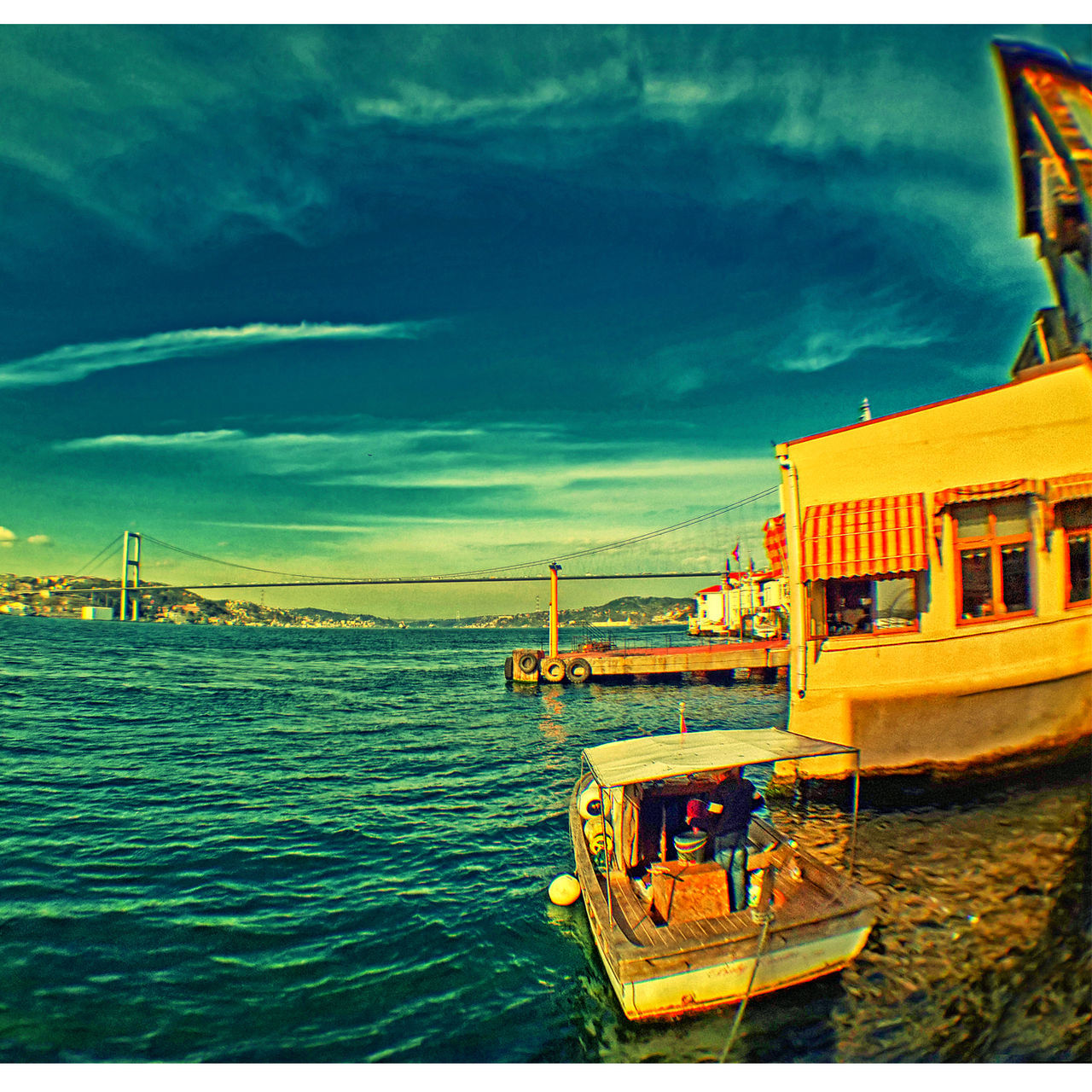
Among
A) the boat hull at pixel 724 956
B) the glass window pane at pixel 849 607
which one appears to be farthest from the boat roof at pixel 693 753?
the glass window pane at pixel 849 607

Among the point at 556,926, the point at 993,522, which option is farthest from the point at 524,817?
the point at 993,522

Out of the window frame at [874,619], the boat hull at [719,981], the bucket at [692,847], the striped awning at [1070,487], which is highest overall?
the striped awning at [1070,487]

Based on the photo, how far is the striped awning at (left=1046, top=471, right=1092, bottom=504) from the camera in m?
9.41

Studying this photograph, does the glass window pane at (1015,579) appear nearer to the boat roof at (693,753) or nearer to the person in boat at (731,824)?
the boat roof at (693,753)

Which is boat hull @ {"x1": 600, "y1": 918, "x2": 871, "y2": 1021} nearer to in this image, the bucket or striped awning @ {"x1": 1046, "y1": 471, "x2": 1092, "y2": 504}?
the bucket

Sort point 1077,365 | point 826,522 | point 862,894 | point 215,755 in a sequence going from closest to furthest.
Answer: point 862,894
point 1077,365
point 826,522
point 215,755

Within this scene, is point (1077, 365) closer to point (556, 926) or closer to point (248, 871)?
point (556, 926)

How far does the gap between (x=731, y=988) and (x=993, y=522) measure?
8.83 meters

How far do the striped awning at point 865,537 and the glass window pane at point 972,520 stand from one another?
2.01 ft

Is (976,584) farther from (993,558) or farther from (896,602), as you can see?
(896,602)

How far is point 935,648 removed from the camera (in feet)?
35.8

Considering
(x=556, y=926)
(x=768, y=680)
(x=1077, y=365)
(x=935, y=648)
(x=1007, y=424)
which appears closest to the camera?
(x=556, y=926)

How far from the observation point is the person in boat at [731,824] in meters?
6.89

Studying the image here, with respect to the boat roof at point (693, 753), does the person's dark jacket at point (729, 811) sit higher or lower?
lower
